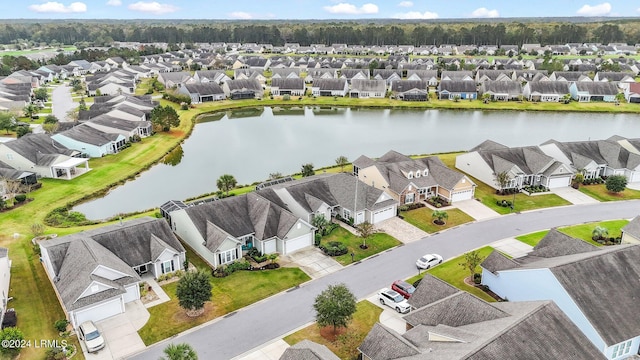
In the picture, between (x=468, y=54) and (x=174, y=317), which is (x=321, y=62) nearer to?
(x=468, y=54)

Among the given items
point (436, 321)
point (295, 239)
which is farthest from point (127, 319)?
point (436, 321)

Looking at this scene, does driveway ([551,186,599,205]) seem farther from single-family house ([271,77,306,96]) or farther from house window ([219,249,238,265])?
single-family house ([271,77,306,96])

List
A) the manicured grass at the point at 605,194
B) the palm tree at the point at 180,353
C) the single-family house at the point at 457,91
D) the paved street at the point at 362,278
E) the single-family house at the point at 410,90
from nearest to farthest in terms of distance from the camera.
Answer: the palm tree at the point at 180,353, the paved street at the point at 362,278, the manicured grass at the point at 605,194, the single-family house at the point at 410,90, the single-family house at the point at 457,91

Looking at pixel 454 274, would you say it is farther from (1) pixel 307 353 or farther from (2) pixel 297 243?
(1) pixel 307 353

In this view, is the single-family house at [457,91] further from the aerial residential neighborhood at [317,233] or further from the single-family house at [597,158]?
the single-family house at [597,158]

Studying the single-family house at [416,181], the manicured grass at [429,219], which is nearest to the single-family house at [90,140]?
the single-family house at [416,181]

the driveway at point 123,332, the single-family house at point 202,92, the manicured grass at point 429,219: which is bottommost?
the driveway at point 123,332

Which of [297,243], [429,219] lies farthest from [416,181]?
[297,243]
